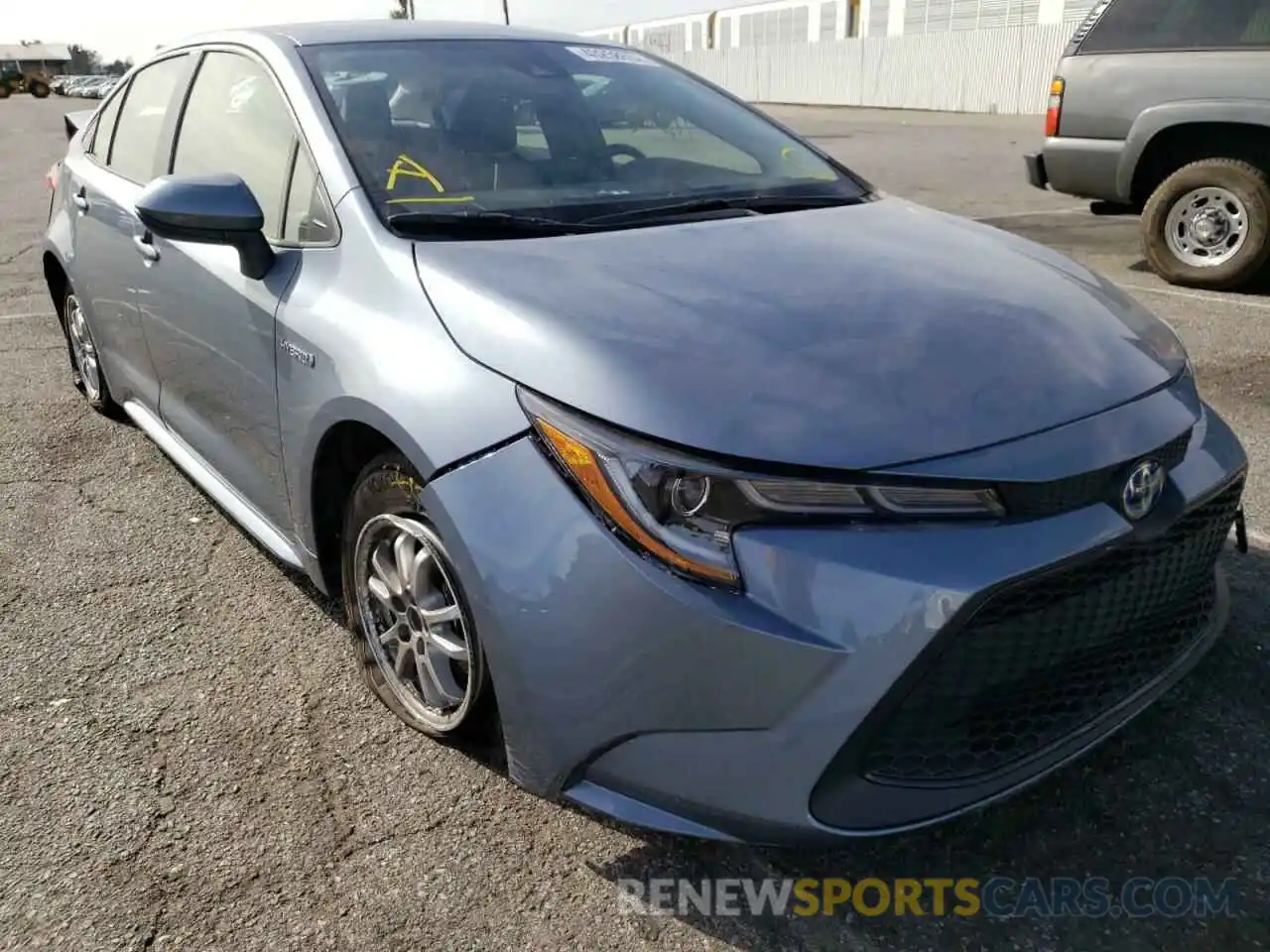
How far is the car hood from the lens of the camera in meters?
1.76

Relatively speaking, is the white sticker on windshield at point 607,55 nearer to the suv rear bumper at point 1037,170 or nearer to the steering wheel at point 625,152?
the steering wheel at point 625,152

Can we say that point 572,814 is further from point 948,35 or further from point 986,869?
point 948,35

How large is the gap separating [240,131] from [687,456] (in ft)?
6.33

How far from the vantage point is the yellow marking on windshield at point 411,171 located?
2.52 m

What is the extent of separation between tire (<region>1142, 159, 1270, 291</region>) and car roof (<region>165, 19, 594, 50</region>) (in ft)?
15.6

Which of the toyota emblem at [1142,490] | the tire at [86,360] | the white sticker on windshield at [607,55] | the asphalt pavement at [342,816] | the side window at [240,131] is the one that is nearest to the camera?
the toyota emblem at [1142,490]

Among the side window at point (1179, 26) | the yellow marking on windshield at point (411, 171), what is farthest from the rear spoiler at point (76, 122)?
the side window at point (1179, 26)

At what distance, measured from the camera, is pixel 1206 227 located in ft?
21.7

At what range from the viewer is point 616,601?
1.71 metres

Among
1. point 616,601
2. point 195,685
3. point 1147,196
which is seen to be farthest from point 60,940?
point 1147,196

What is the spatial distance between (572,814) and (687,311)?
109 centimetres

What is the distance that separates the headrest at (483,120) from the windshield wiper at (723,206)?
1.33 feet

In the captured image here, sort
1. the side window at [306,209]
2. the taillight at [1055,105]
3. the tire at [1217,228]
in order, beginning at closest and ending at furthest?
the side window at [306,209] < the tire at [1217,228] < the taillight at [1055,105]

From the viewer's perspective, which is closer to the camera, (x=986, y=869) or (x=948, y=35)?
(x=986, y=869)
